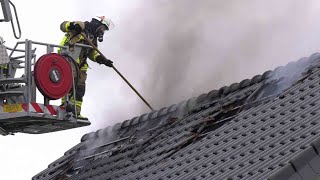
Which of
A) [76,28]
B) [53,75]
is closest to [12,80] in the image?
[53,75]

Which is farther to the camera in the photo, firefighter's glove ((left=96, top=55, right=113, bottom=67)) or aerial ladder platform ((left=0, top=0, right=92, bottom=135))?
firefighter's glove ((left=96, top=55, right=113, bottom=67))

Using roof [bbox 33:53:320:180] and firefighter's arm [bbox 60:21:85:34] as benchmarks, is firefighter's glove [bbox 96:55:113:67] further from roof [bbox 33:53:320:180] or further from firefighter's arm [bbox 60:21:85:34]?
roof [bbox 33:53:320:180]

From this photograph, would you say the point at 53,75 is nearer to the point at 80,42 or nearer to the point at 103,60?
the point at 80,42

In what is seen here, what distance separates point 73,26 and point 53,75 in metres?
2.33

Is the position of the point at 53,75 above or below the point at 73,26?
below

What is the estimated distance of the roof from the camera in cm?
945

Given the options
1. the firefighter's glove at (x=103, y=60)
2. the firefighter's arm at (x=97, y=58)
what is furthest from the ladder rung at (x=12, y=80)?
the firefighter's glove at (x=103, y=60)

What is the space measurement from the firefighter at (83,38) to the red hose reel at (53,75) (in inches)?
37.3

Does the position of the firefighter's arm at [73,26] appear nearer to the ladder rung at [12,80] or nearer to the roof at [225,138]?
the roof at [225,138]

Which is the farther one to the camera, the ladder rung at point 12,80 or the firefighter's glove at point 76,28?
the firefighter's glove at point 76,28

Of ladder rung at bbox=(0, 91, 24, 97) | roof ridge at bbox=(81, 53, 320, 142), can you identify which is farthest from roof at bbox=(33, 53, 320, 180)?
ladder rung at bbox=(0, 91, 24, 97)

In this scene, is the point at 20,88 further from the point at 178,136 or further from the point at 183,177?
the point at 183,177

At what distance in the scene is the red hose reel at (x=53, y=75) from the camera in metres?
14.1

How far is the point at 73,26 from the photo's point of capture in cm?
1647
